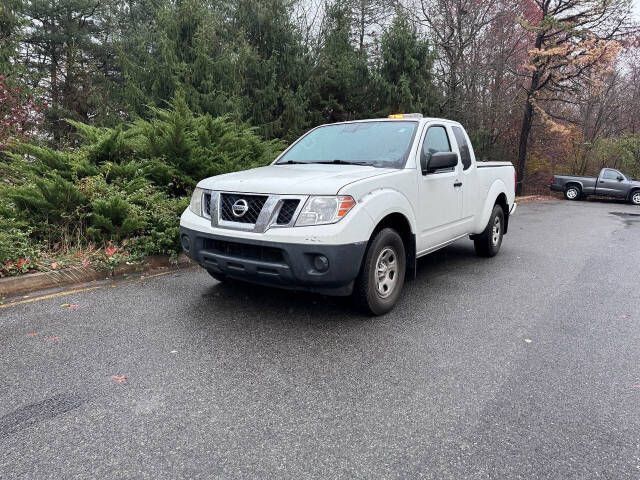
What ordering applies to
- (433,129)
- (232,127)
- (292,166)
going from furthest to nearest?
(232,127)
(433,129)
(292,166)

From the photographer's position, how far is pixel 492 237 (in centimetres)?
650

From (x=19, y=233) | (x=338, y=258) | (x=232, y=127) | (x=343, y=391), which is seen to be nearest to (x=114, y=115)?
(x=232, y=127)

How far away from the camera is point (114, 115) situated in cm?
1270

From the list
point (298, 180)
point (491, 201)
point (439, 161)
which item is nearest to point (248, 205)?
point (298, 180)

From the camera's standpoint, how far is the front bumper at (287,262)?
338 cm

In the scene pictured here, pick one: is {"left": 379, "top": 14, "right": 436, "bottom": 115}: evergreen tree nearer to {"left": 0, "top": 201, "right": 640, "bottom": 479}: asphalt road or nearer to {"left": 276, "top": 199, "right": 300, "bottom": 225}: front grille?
{"left": 0, "top": 201, "right": 640, "bottom": 479}: asphalt road

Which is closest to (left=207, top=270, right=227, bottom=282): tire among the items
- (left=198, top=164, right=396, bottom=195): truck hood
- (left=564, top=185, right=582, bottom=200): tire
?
(left=198, top=164, right=396, bottom=195): truck hood

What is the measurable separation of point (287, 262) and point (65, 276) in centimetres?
299

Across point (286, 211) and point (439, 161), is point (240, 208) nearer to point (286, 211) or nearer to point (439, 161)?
point (286, 211)

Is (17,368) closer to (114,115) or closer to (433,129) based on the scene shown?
(433,129)

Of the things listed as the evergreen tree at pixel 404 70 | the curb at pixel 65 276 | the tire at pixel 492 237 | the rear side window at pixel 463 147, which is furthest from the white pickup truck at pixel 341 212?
the evergreen tree at pixel 404 70

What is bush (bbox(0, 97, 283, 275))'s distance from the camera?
→ 5469 mm

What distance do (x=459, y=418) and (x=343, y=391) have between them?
703mm

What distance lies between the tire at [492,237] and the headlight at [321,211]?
3.60 m
